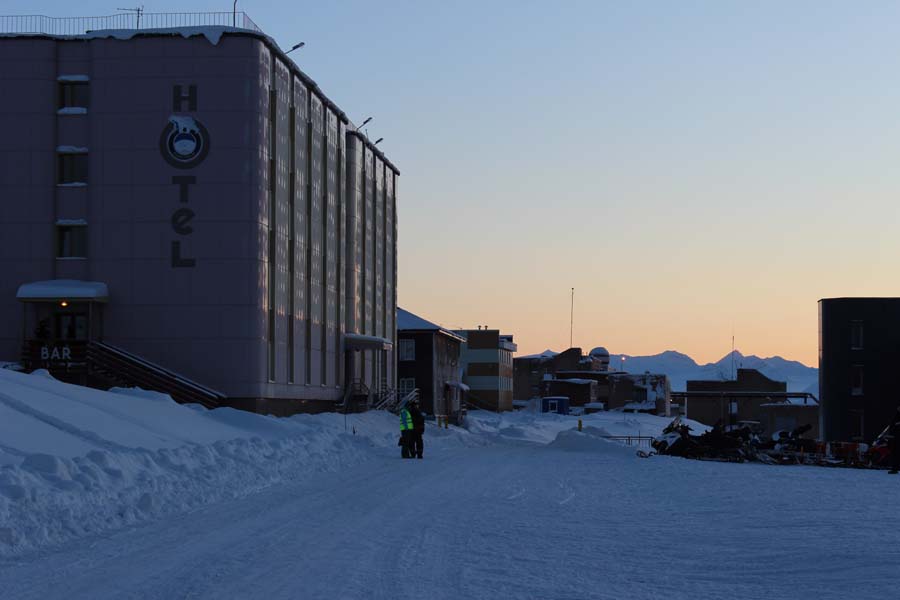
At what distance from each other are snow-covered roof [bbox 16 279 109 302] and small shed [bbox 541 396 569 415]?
90.6 meters

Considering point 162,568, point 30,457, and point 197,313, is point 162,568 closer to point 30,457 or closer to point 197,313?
point 30,457

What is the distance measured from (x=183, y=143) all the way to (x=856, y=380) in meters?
32.6

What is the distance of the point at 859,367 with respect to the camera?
5481 cm

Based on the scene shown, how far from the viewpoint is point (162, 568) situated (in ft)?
34.3

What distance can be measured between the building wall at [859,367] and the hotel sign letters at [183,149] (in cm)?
3018

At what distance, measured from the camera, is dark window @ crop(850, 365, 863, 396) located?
54.5 metres

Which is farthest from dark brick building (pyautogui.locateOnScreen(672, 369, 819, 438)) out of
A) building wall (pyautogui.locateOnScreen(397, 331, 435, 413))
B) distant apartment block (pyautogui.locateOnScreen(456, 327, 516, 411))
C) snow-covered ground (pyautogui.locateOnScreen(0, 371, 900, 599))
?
snow-covered ground (pyautogui.locateOnScreen(0, 371, 900, 599))

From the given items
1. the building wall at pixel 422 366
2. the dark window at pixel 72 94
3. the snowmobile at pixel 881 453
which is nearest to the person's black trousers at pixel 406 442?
the snowmobile at pixel 881 453

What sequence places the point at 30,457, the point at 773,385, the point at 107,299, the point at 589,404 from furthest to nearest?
the point at 773,385 < the point at 589,404 < the point at 107,299 < the point at 30,457

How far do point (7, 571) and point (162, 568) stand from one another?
1331 millimetres

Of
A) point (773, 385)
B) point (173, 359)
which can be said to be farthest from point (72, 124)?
point (773, 385)

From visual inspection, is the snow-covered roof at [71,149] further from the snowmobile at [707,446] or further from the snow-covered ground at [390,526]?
the snowmobile at [707,446]

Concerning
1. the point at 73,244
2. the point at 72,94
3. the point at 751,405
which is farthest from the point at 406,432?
the point at 751,405

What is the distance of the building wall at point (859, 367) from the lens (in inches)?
2127
